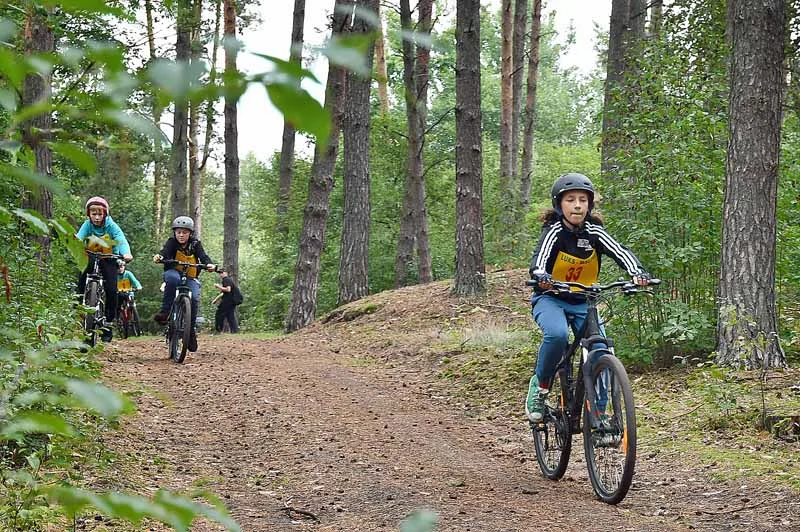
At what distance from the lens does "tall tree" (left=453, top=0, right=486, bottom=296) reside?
1641cm

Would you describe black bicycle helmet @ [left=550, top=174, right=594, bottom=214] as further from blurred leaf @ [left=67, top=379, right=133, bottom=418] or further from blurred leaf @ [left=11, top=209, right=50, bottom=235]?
blurred leaf @ [left=67, top=379, right=133, bottom=418]

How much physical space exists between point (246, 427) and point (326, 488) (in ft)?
7.75

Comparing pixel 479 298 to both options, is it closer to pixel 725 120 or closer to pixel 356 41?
pixel 725 120

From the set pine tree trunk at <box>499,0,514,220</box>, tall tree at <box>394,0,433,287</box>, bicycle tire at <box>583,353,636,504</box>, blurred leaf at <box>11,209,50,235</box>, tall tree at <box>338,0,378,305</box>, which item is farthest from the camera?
pine tree trunk at <box>499,0,514,220</box>

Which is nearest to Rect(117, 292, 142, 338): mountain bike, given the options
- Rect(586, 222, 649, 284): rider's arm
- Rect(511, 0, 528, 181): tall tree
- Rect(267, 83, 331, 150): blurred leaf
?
Rect(586, 222, 649, 284): rider's arm

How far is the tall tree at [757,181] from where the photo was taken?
945cm

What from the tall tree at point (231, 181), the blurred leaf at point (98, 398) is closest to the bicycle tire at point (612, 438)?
the blurred leaf at point (98, 398)

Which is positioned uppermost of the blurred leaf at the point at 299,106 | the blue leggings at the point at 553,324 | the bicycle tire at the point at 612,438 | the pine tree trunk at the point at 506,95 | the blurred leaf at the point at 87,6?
the pine tree trunk at the point at 506,95

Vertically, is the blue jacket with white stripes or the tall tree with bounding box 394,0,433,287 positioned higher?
the tall tree with bounding box 394,0,433,287

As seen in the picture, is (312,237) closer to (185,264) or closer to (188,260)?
(188,260)

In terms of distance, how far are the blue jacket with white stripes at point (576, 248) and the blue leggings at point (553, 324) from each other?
0.69 feet

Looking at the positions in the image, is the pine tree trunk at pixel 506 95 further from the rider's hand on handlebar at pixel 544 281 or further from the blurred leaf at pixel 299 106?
the blurred leaf at pixel 299 106

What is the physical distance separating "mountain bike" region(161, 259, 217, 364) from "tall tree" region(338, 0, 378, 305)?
307 inches

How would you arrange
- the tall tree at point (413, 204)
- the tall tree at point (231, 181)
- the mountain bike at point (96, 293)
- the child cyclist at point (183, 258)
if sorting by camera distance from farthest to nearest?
the tall tree at point (231, 181)
the tall tree at point (413, 204)
the child cyclist at point (183, 258)
the mountain bike at point (96, 293)
